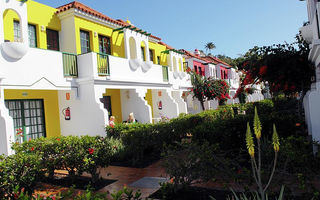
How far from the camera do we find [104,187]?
582 centimetres

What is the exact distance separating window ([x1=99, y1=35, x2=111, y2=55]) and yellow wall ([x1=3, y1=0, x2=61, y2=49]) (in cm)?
248

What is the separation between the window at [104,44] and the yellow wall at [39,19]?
97.8 inches

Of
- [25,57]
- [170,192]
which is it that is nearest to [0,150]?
[25,57]

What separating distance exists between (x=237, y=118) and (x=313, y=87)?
311 cm

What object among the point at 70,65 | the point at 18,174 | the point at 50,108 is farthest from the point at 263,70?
the point at 50,108

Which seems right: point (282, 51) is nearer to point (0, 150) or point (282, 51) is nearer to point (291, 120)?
point (291, 120)

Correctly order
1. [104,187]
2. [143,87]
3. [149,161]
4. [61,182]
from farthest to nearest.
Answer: [143,87]
[149,161]
[61,182]
[104,187]

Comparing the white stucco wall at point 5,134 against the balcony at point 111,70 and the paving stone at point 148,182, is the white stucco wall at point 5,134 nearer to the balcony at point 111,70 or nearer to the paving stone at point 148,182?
the balcony at point 111,70

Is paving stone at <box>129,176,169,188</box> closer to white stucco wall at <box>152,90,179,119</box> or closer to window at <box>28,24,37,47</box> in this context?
window at <box>28,24,37,47</box>

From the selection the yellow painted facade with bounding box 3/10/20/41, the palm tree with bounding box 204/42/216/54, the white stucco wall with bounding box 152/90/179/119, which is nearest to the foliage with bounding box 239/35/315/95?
the yellow painted facade with bounding box 3/10/20/41

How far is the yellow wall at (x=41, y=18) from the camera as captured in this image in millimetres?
10461

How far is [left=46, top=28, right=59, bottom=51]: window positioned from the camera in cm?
1138

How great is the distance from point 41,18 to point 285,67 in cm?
989

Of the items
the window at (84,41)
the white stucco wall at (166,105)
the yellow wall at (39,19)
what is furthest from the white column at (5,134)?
the white stucco wall at (166,105)
